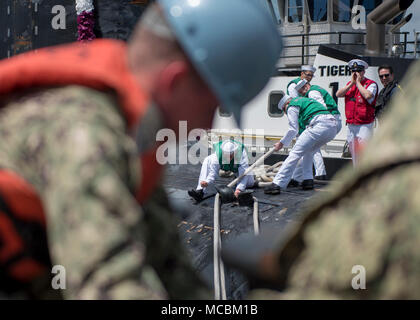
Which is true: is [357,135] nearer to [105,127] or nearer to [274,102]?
[274,102]

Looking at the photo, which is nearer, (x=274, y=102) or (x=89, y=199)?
(x=89, y=199)

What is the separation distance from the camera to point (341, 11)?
15.7m

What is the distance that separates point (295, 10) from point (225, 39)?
50.4 feet

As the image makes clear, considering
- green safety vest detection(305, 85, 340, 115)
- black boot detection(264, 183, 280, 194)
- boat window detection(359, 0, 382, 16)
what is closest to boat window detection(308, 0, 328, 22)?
boat window detection(359, 0, 382, 16)

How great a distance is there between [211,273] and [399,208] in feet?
17.1

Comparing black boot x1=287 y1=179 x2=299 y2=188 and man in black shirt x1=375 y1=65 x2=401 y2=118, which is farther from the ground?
man in black shirt x1=375 y1=65 x2=401 y2=118

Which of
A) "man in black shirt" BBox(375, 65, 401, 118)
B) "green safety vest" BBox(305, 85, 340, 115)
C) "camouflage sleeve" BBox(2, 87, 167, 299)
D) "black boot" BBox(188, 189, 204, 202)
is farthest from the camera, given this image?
"green safety vest" BBox(305, 85, 340, 115)

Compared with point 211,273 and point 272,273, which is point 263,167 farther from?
point 272,273

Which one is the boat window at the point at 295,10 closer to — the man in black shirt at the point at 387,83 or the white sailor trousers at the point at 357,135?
the white sailor trousers at the point at 357,135

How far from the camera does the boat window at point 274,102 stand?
1377cm

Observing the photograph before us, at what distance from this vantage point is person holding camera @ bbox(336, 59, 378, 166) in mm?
8633

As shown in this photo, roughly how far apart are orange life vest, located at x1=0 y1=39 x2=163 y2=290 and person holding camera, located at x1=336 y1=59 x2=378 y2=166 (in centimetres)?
770

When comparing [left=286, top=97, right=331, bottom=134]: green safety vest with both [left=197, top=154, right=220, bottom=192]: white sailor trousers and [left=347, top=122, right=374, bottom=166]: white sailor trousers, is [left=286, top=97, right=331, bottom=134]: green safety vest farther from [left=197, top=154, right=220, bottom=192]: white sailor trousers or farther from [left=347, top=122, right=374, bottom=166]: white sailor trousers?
[left=197, top=154, right=220, bottom=192]: white sailor trousers

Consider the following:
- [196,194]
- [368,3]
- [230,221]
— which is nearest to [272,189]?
[196,194]
